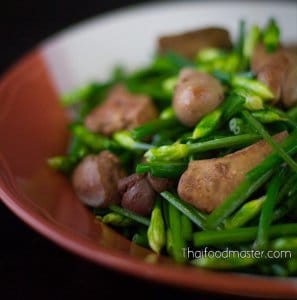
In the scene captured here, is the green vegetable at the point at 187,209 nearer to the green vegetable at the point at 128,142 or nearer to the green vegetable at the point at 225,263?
the green vegetable at the point at 225,263

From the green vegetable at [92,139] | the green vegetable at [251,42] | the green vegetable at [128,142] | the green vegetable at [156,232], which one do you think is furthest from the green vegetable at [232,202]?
the green vegetable at [251,42]

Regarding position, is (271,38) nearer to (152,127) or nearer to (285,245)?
(152,127)

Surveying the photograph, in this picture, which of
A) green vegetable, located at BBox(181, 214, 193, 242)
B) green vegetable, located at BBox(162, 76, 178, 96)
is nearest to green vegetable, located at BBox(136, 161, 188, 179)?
green vegetable, located at BBox(181, 214, 193, 242)

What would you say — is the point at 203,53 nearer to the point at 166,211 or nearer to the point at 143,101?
the point at 143,101

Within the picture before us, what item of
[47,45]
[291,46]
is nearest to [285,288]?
[291,46]

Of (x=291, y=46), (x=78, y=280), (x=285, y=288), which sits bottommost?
(x=78, y=280)

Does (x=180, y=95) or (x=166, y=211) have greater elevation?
(x=180, y=95)

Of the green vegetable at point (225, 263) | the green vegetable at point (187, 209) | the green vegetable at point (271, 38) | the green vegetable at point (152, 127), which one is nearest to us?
the green vegetable at point (225, 263)
